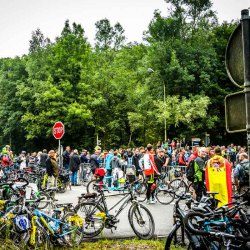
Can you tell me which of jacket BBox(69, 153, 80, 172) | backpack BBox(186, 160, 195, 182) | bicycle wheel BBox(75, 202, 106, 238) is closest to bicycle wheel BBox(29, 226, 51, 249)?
bicycle wheel BBox(75, 202, 106, 238)

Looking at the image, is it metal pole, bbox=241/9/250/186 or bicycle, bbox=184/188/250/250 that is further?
bicycle, bbox=184/188/250/250

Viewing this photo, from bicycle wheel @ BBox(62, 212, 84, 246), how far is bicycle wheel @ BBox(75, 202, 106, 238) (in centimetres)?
58

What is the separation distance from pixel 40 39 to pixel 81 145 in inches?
690

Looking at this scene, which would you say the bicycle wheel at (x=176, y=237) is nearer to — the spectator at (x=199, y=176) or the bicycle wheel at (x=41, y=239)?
the bicycle wheel at (x=41, y=239)

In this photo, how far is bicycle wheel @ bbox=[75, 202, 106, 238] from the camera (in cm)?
789

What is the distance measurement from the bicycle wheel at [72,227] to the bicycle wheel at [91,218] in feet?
1.90

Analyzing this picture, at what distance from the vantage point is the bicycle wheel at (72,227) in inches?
273

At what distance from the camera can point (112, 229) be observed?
351 inches

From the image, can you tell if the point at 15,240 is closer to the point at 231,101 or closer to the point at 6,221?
the point at 6,221

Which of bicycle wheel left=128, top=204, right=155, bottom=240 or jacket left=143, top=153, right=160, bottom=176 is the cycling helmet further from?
jacket left=143, top=153, right=160, bottom=176

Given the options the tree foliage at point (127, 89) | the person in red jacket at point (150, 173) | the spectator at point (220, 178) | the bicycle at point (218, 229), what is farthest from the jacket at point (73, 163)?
the tree foliage at point (127, 89)

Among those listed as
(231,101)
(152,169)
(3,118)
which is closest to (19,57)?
(3,118)

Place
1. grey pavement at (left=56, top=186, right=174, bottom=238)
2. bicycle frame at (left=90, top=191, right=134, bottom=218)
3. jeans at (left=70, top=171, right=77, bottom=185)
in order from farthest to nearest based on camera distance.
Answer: jeans at (left=70, top=171, right=77, bottom=185) → grey pavement at (left=56, top=186, right=174, bottom=238) → bicycle frame at (left=90, top=191, right=134, bottom=218)

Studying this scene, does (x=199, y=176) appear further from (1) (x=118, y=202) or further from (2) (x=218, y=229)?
(2) (x=218, y=229)
